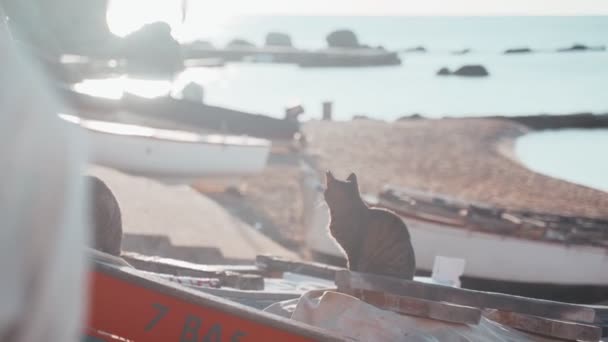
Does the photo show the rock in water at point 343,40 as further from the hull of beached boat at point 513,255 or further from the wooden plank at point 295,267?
the wooden plank at point 295,267

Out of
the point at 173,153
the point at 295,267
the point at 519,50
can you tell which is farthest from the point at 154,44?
the point at 519,50

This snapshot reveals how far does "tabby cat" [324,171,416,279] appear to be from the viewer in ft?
15.4

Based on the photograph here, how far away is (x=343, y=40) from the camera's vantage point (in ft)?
357

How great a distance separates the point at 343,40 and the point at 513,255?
98.6 m

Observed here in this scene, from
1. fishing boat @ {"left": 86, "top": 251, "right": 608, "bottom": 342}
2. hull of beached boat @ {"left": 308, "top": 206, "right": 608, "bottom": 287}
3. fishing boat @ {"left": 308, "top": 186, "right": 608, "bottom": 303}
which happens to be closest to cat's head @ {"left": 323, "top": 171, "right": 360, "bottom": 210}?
fishing boat @ {"left": 86, "top": 251, "right": 608, "bottom": 342}

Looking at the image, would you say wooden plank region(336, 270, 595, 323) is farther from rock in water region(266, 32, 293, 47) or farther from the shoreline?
rock in water region(266, 32, 293, 47)

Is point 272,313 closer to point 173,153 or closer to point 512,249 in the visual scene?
point 512,249

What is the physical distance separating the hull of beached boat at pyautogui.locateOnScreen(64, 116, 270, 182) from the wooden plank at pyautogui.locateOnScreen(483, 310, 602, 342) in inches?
488

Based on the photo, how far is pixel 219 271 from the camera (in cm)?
605

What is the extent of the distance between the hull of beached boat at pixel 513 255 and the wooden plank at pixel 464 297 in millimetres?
7117

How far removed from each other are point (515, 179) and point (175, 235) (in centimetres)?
1178

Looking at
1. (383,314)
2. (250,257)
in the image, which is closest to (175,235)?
(250,257)

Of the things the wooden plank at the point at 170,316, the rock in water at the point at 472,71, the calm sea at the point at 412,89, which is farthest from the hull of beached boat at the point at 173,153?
the rock in water at the point at 472,71

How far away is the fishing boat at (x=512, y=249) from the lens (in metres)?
11.5
